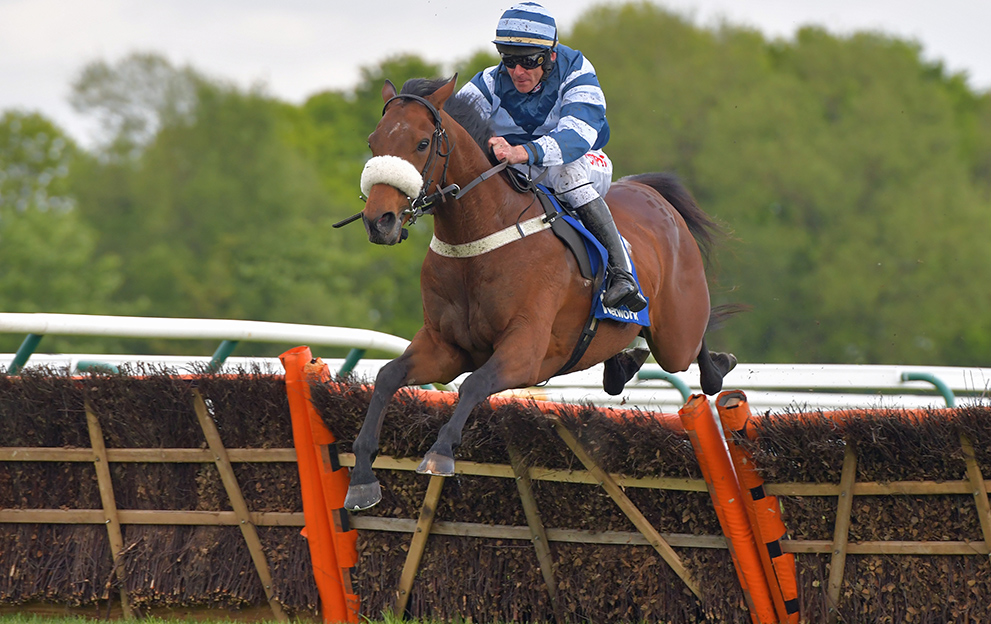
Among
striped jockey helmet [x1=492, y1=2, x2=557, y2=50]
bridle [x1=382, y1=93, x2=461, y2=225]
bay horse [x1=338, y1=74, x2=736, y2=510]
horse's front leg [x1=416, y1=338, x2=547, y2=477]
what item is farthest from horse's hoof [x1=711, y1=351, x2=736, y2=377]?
bridle [x1=382, y1=93, x2=461, y2=225]

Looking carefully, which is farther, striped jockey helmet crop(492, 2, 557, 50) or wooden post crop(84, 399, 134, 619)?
wooden post crop(84, 399, 134, 619)

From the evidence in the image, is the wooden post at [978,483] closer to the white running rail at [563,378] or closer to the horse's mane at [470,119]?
the white running rail at [563,378]

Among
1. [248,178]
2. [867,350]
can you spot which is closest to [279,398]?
[867,350]

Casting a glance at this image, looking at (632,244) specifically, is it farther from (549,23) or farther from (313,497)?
(313,497)

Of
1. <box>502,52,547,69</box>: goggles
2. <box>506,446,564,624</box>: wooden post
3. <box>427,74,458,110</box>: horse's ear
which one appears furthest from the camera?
<box>502,52,547,69</box>: goggles

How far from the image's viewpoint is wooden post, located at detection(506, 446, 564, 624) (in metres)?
4.20

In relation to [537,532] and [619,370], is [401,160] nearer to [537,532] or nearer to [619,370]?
[537,532]

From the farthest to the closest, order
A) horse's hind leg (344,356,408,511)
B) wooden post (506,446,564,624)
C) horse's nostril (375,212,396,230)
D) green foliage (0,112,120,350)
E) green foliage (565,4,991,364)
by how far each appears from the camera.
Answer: green foliage (0,112,120,350) < green foliage (565,4,991,364) < wooden post (506,446,564,624) < horse's hind leg (344,356,408,511) < horse's nostril (375,212,396,230)

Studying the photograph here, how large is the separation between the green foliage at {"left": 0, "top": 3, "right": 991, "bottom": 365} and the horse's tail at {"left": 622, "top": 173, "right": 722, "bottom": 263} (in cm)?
1861

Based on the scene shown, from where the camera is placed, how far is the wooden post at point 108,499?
4.52 meters

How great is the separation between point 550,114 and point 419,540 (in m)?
1.76

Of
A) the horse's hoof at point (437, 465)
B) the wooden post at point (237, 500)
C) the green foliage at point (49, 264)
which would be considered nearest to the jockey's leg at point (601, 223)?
the horse's hoof at point (437, 465)

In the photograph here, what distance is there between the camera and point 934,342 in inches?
1080

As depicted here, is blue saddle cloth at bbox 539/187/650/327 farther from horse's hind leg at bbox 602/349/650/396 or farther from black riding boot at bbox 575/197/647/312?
horse's hind leg at bbox 602/349/650/396
